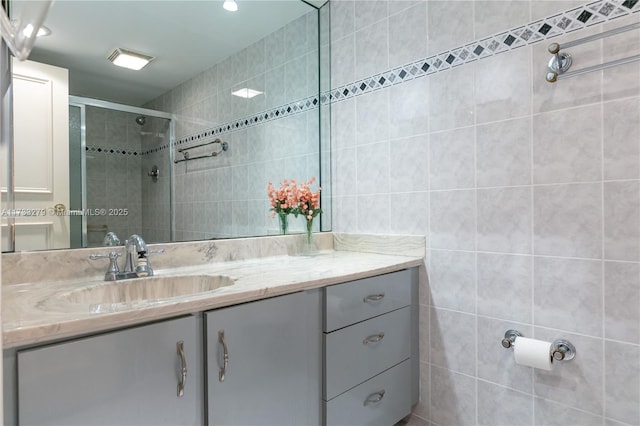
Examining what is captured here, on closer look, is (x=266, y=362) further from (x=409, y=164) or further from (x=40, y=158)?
(x=409, y=164)

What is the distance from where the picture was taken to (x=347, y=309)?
1.41 meters

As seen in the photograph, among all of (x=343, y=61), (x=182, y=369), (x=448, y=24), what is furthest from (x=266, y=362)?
(x=343, y=61)

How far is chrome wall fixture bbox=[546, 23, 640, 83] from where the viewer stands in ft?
3.86

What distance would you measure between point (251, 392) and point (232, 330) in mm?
206

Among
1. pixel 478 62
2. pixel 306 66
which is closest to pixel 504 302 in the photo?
pixel 478 62

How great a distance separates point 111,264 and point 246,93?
40.7 inches

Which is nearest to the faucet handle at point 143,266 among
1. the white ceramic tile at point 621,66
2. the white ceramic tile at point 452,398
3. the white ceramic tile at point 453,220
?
the white ceramic tile at point 453,220

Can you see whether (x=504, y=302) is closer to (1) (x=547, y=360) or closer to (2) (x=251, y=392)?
(1) (x=547, y=360)

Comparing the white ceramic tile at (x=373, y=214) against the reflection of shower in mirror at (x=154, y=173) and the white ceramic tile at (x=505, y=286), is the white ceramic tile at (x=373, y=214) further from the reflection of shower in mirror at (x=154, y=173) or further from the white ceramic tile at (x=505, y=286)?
the reflection of shower in mirror at (x=154, y=173)

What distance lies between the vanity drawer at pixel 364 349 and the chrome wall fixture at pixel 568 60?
1.08 metres

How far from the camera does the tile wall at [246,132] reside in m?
1.65

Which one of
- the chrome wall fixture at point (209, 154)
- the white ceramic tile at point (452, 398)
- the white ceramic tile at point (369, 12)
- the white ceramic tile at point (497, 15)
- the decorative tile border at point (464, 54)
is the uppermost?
the white ceramic tile at point (369, 12)

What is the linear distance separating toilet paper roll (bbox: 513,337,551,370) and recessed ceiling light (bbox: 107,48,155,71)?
180 centimetres

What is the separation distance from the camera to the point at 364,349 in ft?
4.84
